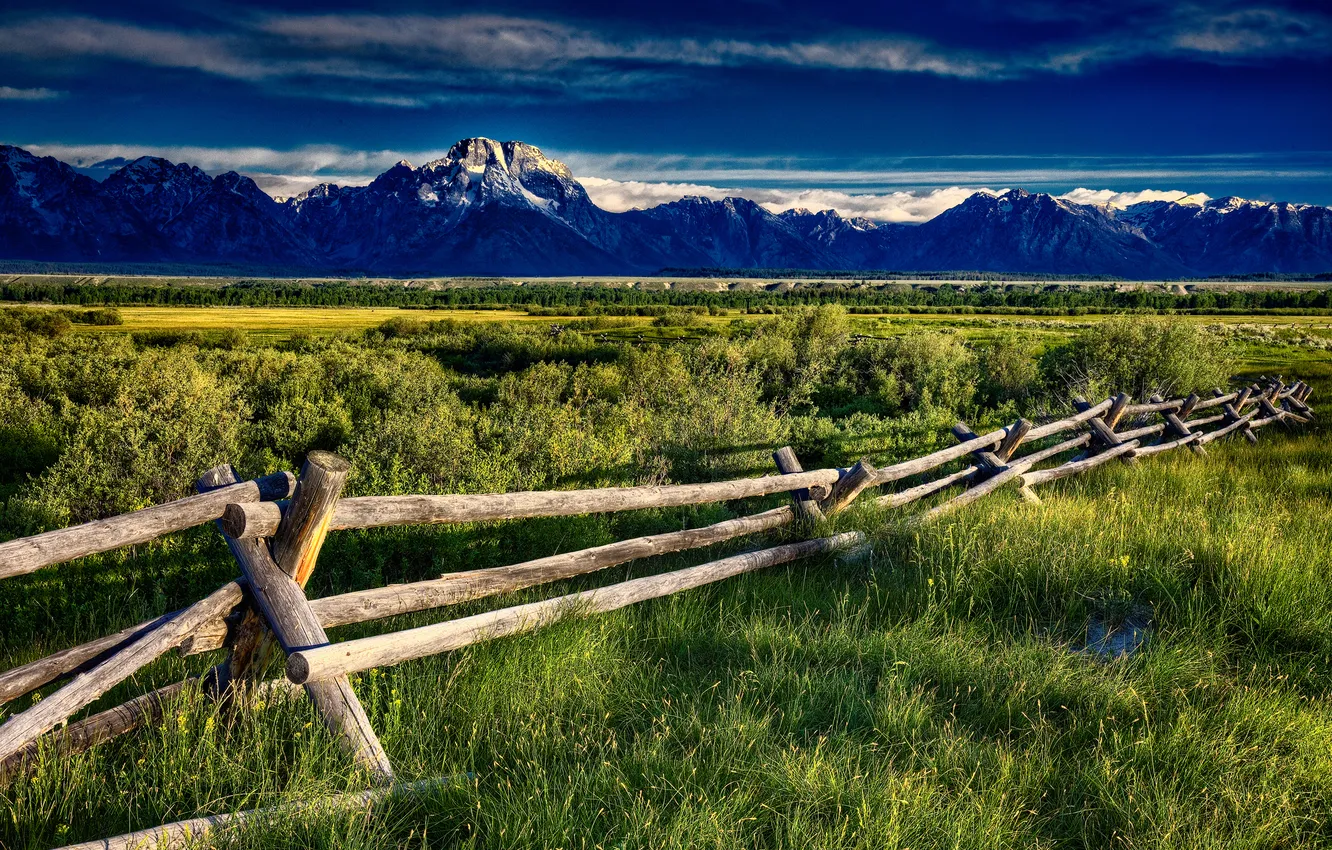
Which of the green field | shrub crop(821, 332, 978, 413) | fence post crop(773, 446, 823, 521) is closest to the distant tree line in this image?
shrub crop(821, 332, 978, 413)

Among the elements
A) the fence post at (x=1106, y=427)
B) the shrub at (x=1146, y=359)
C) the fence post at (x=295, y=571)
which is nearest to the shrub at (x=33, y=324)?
the fence post at (x=295, y=571)

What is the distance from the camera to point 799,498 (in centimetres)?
639

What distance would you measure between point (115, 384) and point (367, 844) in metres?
16.1

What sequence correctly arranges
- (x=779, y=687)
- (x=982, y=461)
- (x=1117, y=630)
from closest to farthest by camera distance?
(x=779, y=687) → (x=1117, y=630) → (x=982, y=461)

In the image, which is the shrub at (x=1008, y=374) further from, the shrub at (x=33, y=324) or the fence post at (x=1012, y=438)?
the shrub at (x=33, y=324)

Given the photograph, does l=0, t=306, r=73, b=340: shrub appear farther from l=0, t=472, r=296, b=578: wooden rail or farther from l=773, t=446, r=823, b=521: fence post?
l=0, t=472, r=296, b=578: wooden rail

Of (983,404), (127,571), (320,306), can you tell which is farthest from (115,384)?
(320,306)

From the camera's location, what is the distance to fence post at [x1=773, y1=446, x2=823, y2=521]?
623 centimetres

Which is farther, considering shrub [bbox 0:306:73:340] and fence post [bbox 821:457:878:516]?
shrub [bbox 0:306:73:340]

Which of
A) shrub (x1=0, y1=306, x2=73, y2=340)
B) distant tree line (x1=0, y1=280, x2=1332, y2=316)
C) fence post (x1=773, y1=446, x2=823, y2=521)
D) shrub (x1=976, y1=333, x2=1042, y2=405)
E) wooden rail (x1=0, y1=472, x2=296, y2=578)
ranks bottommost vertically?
shrub (x1=976, y1=333, x2=1042, y2=405)

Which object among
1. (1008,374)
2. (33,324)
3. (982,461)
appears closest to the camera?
(982,461)

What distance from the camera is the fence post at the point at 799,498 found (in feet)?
20.5

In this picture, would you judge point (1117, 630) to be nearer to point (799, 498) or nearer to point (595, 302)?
point (799, 498)

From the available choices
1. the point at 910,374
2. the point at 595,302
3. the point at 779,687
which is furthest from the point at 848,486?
the point at 595,302
